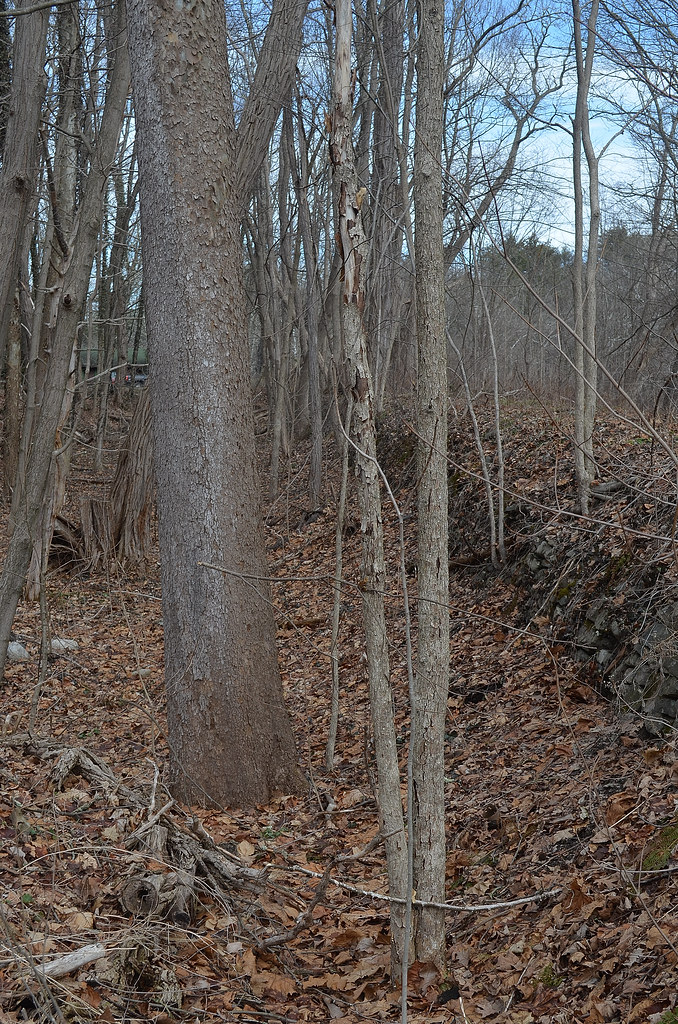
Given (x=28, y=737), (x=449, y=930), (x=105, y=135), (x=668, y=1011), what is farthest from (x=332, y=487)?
(x=668, y=1011)

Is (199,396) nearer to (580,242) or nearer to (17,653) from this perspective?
(580,242)

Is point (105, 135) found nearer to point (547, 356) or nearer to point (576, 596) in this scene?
point (576, 596)

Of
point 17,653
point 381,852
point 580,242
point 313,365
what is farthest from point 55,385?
point 313,365

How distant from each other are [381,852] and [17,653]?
536cm

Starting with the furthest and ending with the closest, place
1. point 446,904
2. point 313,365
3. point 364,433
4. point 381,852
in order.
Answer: point 313,365
point 381,852
point 446,904
point 364,433

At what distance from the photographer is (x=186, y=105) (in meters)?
4.82

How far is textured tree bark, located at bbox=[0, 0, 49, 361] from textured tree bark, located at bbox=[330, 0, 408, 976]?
413cm

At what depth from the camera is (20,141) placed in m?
6.24

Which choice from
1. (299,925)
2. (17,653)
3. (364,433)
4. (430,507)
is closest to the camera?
(364,433)

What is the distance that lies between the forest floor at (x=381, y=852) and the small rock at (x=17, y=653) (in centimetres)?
100

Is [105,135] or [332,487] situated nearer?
[105,135]

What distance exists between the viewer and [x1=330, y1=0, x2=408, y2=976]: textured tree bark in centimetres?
303

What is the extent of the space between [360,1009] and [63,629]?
7333 millimetres

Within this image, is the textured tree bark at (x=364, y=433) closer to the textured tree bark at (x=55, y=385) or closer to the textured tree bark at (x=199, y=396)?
the textured tree bark at (x=199, y=396)
